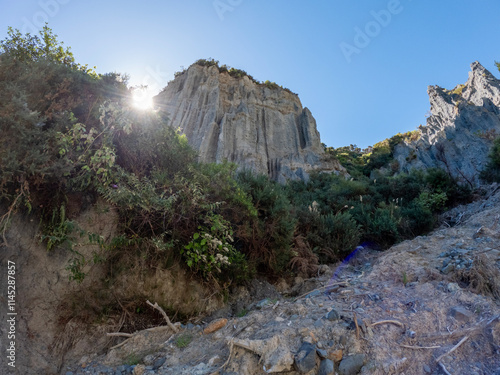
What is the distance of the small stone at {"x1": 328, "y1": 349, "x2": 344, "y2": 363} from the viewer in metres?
2.12

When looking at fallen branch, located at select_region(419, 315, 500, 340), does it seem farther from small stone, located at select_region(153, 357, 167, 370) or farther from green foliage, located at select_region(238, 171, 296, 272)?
green foliage, located at select_region(238, 171, 296, 272)

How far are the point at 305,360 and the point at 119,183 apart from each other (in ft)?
9.64

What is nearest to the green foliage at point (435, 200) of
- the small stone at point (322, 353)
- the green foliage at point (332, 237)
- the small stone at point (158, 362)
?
the green foliage at point (332, 237)

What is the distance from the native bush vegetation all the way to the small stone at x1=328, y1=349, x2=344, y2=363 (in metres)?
1.89

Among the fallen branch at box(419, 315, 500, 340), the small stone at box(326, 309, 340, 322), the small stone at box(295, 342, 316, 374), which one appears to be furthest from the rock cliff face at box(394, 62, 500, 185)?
the small stone at box(295, 342, 316, 374)

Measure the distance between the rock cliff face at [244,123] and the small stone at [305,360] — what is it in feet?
64.3

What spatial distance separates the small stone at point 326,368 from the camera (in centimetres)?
200

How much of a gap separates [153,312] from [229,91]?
91.6 feet

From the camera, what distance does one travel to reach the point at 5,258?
292cm

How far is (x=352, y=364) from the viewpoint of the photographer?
205cm

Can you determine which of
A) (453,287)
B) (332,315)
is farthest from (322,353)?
(453,287)

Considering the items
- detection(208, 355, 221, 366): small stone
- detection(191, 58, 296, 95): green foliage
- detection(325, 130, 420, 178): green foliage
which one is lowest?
detection(208, 355, 221, 366): small stone

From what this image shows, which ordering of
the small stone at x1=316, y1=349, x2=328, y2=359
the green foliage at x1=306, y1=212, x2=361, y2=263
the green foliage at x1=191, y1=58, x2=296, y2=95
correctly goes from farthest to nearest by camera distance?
1. the green foliage at x1=191, y1=58, x2=296, y2=95
2. the green foliage at x1=306, y1=212, x2=361, y2=263
3. the small stone at x1=316, y1=349, x2=328, y2=359

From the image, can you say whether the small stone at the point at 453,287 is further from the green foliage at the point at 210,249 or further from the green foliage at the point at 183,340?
the green foliage at the point at 183,340
